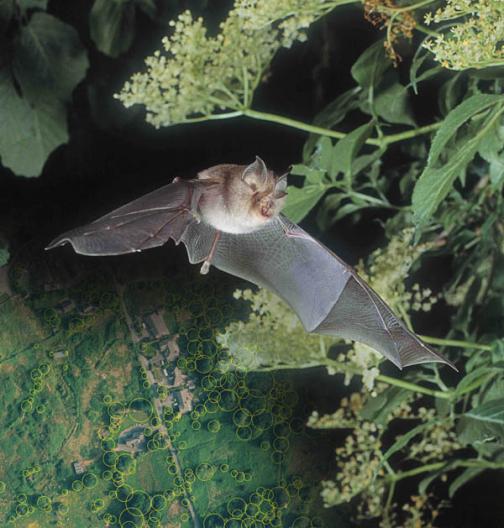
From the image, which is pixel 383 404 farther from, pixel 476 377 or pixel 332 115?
pixel 332 115

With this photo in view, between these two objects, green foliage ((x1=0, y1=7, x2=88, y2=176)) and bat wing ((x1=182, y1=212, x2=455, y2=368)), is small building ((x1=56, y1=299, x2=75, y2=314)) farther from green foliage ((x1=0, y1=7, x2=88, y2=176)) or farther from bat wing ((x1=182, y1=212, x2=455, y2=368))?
bat wing ((x1=182, y1=212, x2=455, y2=368))

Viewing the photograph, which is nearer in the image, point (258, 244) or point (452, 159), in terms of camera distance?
point (452, 159)

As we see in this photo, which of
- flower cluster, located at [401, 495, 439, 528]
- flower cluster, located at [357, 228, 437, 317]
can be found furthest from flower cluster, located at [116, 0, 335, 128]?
flower cluster, located at [401, 495, 439, 528]

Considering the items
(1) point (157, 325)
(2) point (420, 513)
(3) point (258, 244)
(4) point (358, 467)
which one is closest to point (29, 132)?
(1) point (157, 325)

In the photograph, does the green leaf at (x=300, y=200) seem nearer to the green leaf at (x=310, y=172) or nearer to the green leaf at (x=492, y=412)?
the green leaf at (x=310, y=172)

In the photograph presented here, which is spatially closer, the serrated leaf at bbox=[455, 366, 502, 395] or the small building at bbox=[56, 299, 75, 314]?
the serrated leaf at bbox=[455, 366, 502, 395]

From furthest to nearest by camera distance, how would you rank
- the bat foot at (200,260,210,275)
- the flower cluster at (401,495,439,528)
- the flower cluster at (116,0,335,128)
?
the flower cluster at (401,495,439,528), the flower cluster at (116,0,335,128), the bat foot at (200,260,210,275)
